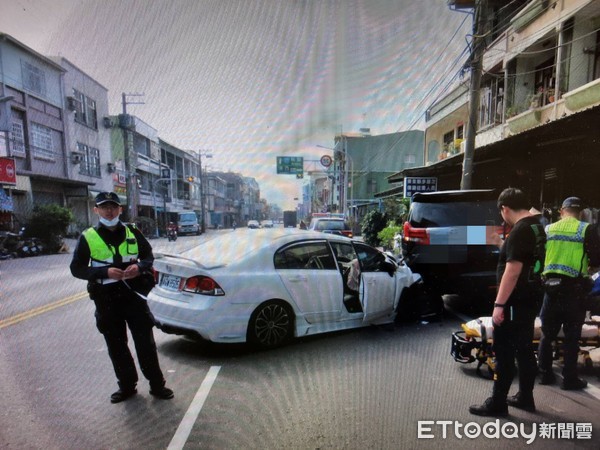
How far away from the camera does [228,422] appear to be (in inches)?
111

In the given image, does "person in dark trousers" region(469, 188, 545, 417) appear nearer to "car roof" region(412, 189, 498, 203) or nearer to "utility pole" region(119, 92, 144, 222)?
"car roof" region(412, 189, 498, 203)

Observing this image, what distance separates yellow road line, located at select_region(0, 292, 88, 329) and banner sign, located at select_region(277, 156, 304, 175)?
2841 centimetres

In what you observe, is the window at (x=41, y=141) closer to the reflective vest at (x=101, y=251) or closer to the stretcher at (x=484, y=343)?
the reflective vest at (x=101, y=251)

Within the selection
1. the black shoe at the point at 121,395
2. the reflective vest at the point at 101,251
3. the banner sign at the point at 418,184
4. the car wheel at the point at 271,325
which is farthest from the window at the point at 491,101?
the black shoe at the point at 121,395

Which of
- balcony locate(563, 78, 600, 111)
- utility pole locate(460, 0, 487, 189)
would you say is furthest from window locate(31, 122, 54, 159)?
balcony locate(563, 78, 600, 111)

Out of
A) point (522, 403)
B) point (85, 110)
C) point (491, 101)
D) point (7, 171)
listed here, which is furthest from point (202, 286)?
point (85, 110)

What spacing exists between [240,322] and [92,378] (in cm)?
153

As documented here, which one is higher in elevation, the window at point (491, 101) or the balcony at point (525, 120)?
the window at point (491, 101)

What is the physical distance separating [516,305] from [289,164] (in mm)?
32999

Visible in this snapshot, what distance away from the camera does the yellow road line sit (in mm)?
5457

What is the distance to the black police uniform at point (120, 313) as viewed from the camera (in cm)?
308

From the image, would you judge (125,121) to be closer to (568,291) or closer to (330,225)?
(330,225)

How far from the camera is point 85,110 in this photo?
26.9 m

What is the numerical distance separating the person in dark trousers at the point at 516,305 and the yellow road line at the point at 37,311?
20.6 ft
